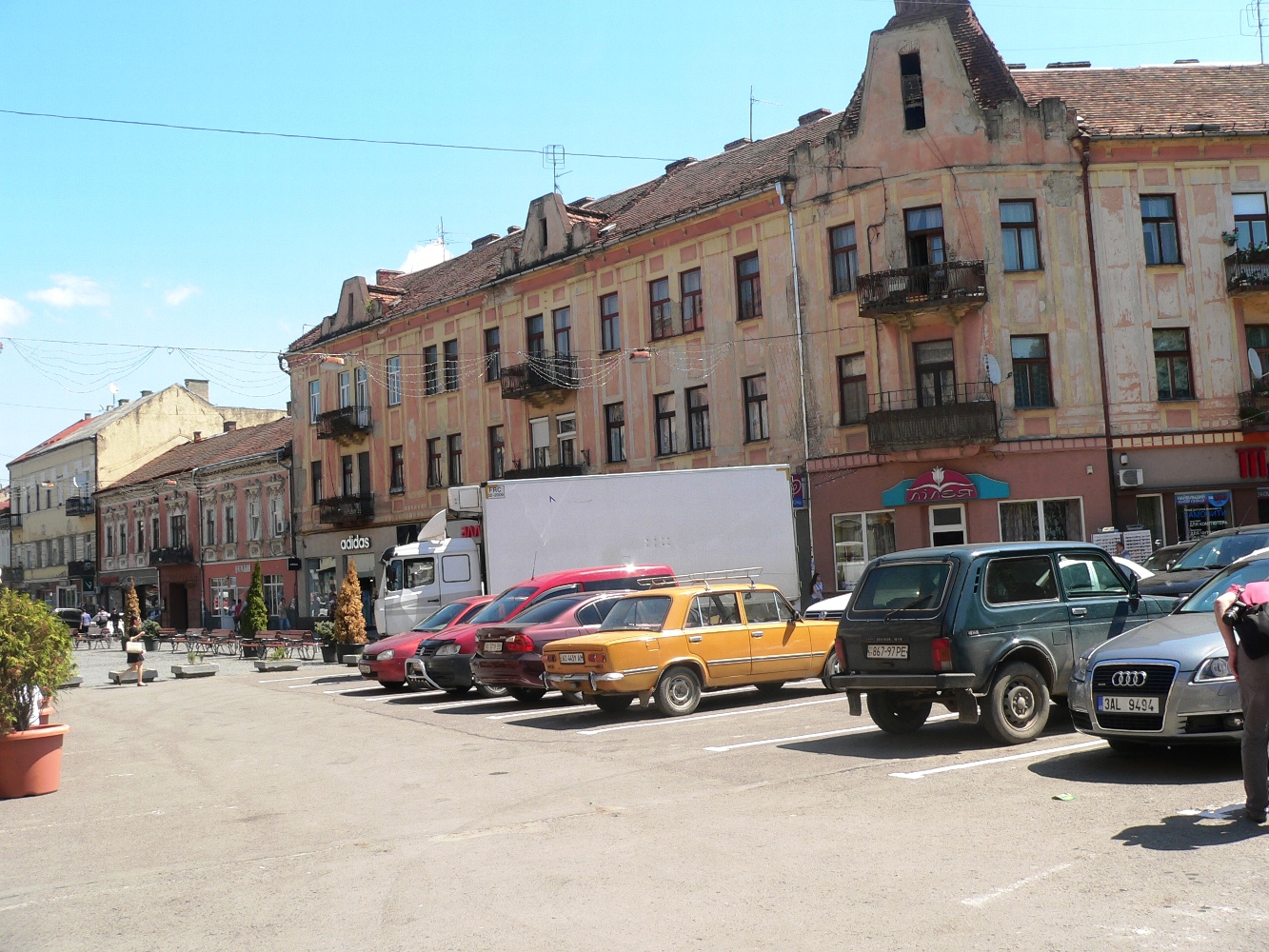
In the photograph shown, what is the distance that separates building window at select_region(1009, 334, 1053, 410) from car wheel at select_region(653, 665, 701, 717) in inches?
658

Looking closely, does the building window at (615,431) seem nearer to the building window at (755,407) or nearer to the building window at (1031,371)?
the building window at (755,407)

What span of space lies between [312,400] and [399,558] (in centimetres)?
2440

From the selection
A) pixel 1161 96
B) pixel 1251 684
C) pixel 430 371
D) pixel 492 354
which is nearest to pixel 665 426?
pixel 492 354

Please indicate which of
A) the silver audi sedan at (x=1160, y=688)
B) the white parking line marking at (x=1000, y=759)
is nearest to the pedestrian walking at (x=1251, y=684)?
the silver audi sedan at (x=1160, y=688)

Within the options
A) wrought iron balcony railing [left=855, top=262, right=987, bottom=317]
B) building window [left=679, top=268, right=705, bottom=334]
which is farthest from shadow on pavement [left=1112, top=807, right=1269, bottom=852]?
building window [left=679, top=268, right=705, bottom=334]

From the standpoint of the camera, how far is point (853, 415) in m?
30.5

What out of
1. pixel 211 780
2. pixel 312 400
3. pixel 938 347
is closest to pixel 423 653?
pixel 211 780

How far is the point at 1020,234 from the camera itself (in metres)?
29.3

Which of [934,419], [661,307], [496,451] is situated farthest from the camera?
[496,451]

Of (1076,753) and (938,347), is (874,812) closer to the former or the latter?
(1076,753)

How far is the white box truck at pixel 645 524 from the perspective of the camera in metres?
23.7

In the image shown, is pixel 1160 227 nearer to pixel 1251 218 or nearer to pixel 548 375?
pixel 1251 218

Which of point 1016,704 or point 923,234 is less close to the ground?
point 923,234

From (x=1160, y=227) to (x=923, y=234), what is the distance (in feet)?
18.8
